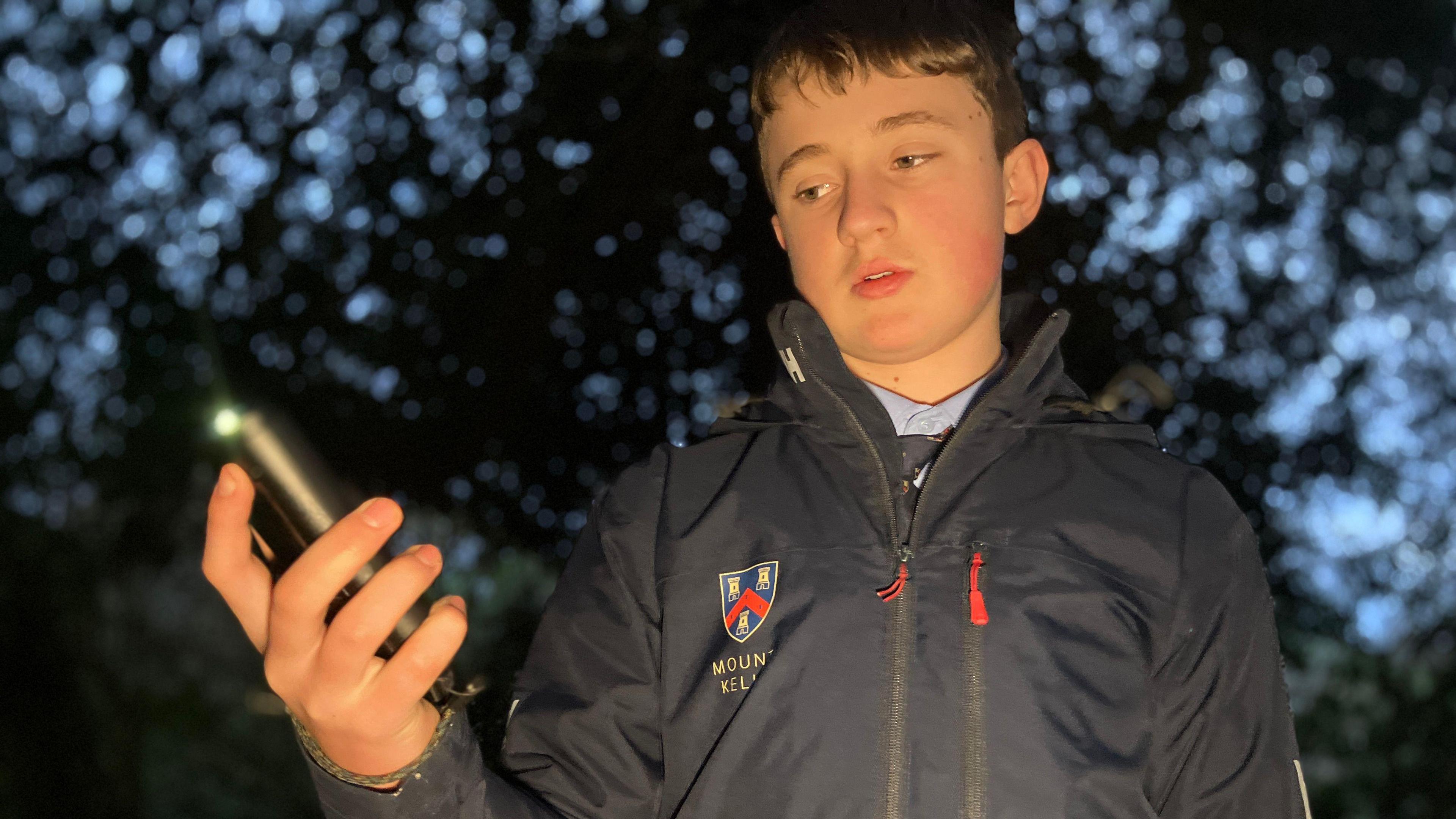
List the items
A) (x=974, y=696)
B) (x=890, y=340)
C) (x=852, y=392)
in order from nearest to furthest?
(x=974, y=696)
(x=852, y=392)
(x=890, y=340)

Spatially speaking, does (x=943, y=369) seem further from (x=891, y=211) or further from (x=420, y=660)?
(x=420, y=660)

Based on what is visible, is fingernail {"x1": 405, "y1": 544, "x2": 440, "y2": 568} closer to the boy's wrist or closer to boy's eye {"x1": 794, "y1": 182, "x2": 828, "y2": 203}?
the boy's wrist

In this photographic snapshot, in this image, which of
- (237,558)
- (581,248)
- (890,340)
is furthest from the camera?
(581,248)

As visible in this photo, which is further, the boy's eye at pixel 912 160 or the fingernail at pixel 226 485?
the boy's eye at pixel 912 160

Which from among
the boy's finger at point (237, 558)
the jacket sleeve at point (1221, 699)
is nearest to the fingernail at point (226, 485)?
the boy's finger at point (237, 558)

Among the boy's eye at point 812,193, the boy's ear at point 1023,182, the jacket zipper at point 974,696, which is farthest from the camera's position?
the boy's ear at point 1023,182

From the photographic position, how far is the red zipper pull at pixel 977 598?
199 cm

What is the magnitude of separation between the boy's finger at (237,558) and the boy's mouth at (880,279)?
137 centimetres

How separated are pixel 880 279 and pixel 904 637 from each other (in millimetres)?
841

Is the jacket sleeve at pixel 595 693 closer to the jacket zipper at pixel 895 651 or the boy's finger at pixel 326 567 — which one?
the boy's finger at pixel 326 567

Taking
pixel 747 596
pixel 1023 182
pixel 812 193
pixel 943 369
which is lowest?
pixel 747 596

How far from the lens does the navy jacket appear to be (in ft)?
6.33

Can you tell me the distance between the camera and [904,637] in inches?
78.4

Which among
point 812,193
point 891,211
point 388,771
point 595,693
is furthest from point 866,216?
point 388,771
